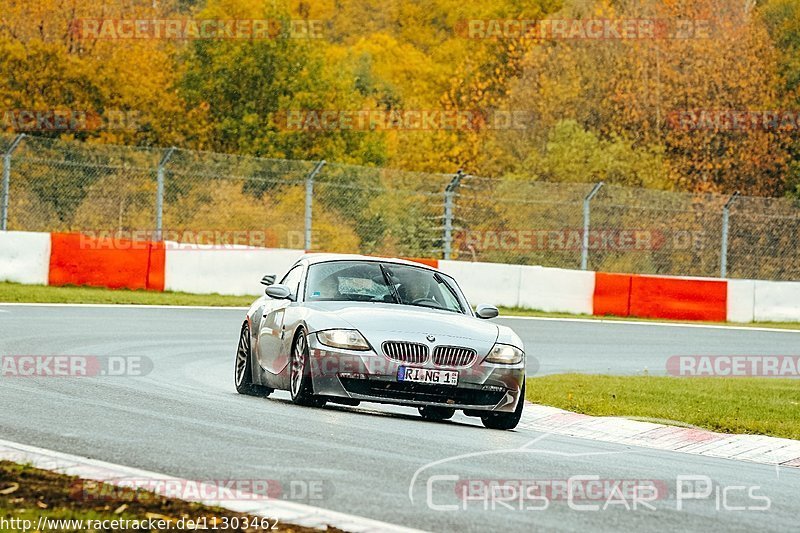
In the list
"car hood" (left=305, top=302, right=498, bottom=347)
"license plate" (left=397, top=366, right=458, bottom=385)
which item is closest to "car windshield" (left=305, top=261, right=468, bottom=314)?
"car hood" (left=305, top=302, right=498, bottom=347)

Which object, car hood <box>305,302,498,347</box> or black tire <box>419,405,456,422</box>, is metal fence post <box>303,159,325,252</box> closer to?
black tire <box>419,405,456,422</box>

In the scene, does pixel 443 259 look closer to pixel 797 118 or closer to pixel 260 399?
pixel 260 399

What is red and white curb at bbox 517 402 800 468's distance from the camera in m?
11.0

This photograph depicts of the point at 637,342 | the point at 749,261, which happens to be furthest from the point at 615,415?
the point at 749,261

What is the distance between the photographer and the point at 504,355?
11273mm

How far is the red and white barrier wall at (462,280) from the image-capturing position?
25.2 meters

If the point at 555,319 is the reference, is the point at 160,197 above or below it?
above

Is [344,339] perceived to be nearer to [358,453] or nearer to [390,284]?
[390,284]

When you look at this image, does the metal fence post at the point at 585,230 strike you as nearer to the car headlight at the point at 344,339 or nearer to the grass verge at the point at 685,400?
the grass verge at the point at 685,400

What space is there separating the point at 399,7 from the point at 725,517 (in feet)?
350

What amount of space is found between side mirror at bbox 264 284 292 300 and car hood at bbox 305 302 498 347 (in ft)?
1.35

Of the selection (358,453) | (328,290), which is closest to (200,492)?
(358,453)

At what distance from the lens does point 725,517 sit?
6.98 m

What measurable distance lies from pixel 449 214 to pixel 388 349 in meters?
17.4
